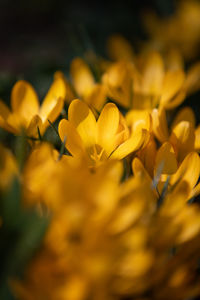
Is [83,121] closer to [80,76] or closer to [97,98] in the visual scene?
[97,98]

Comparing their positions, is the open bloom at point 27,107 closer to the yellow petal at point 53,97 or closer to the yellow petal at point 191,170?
the yellow petal at point 53,97

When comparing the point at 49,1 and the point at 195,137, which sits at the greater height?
the point at 49,1

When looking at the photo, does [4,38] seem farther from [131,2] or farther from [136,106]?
[136,106]

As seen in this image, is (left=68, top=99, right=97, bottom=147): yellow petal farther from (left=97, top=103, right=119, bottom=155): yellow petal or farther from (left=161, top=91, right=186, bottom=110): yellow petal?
(left=161, top=91, right=186, bottom=110): yellow petal

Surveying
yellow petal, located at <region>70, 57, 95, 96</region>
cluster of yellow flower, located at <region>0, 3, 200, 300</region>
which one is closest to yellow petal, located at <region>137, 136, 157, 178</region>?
cluster of yellow flower, located at <region>0, 3, 200, 300</region>

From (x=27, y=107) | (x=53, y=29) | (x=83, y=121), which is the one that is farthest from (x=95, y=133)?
(x=53, y=29)

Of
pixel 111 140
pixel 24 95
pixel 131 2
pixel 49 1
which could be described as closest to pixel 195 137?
pixel 111 140

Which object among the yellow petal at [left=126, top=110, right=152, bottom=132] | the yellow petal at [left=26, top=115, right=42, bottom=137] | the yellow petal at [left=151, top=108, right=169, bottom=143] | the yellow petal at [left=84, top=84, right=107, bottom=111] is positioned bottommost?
the yellow petal at [left=151, top=108, right=169, bottom=143]
